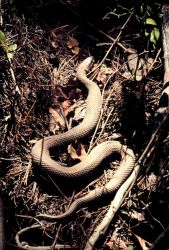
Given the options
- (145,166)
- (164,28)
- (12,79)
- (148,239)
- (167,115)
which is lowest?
(148,239)

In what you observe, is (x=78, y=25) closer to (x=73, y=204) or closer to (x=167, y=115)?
(x=167, y=115)

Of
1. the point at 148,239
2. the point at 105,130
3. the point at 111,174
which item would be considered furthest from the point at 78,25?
the point at 148,239

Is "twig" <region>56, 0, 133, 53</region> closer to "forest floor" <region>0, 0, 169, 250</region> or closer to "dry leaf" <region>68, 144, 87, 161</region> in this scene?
"forest floor" <region>0, 0, 169, 250</region>

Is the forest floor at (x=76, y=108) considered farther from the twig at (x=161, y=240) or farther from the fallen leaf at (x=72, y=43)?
the twig at (x=161, y=240)

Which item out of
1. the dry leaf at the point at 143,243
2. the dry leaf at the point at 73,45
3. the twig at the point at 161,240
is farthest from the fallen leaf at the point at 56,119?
the twig at the point at 161,240

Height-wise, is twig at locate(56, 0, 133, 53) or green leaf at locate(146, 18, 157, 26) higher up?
green leaf at locate(146, 18, 157, 26)

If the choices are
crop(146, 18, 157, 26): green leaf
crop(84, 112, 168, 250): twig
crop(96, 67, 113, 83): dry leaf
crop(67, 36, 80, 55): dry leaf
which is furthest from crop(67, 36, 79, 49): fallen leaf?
crop(84, 112, 168, 250): twig

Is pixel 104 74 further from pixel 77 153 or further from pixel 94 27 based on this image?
pixel 77 153
